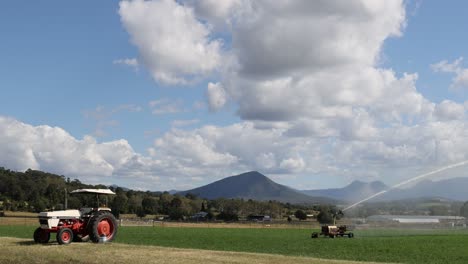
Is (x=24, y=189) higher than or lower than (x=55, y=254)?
higher

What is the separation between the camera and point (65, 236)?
27.7m

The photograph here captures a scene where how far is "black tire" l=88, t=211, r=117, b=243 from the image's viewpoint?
28.8m

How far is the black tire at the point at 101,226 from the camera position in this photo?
94.4 ft

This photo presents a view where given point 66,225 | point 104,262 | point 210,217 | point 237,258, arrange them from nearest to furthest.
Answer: point 104,262, point 237,258, point 66,225, point 210,217

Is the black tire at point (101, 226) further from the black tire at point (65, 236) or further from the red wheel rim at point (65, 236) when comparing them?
the red wheel rim at point (65, 236)

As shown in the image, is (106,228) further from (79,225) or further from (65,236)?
(65,236)

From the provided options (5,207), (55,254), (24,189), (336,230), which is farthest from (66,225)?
(24,189)

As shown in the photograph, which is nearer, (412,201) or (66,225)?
(66,225)

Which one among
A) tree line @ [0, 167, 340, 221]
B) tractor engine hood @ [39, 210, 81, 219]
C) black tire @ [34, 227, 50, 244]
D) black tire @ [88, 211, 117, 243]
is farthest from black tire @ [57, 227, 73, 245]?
tree line @ [0, 167, 340, 221]

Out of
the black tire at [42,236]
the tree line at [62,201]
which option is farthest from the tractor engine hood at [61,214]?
the tree line at [62,201]

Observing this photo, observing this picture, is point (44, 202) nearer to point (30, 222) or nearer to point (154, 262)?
point (30, 222)

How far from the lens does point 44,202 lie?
139750 millimetres

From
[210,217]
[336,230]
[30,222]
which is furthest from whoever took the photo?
[210,217]

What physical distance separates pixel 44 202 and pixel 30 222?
59.0 metres
